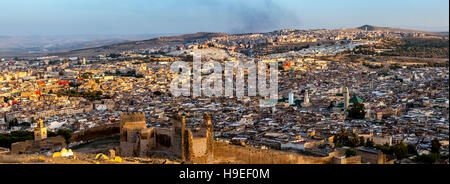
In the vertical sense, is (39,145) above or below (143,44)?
below

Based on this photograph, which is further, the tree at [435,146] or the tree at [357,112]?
the tree at [357,112]

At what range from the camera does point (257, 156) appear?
29.5 ft

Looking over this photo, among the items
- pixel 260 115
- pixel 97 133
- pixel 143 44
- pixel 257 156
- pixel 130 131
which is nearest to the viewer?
pixel 257 156

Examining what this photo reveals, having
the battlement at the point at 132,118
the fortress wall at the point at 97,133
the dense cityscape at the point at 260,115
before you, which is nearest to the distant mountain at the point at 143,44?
the dense cityscape at the point at 260,115

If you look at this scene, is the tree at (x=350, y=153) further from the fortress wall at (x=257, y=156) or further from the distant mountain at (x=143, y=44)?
the distant mountain at (x=143, y=44)

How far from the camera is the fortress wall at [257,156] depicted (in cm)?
842

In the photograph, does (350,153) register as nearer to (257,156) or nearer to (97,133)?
(257,156)

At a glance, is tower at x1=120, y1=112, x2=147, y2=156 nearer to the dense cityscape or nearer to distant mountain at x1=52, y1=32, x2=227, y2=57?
the dense cityscape

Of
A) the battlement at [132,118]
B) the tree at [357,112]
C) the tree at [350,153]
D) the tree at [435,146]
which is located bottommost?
the tree at [357,112]

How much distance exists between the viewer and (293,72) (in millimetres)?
44625

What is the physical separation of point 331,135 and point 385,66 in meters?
27.2

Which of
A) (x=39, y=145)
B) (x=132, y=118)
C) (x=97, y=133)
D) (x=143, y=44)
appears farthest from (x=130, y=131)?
(x=143, y=44)

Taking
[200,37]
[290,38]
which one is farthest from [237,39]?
[200,37]
